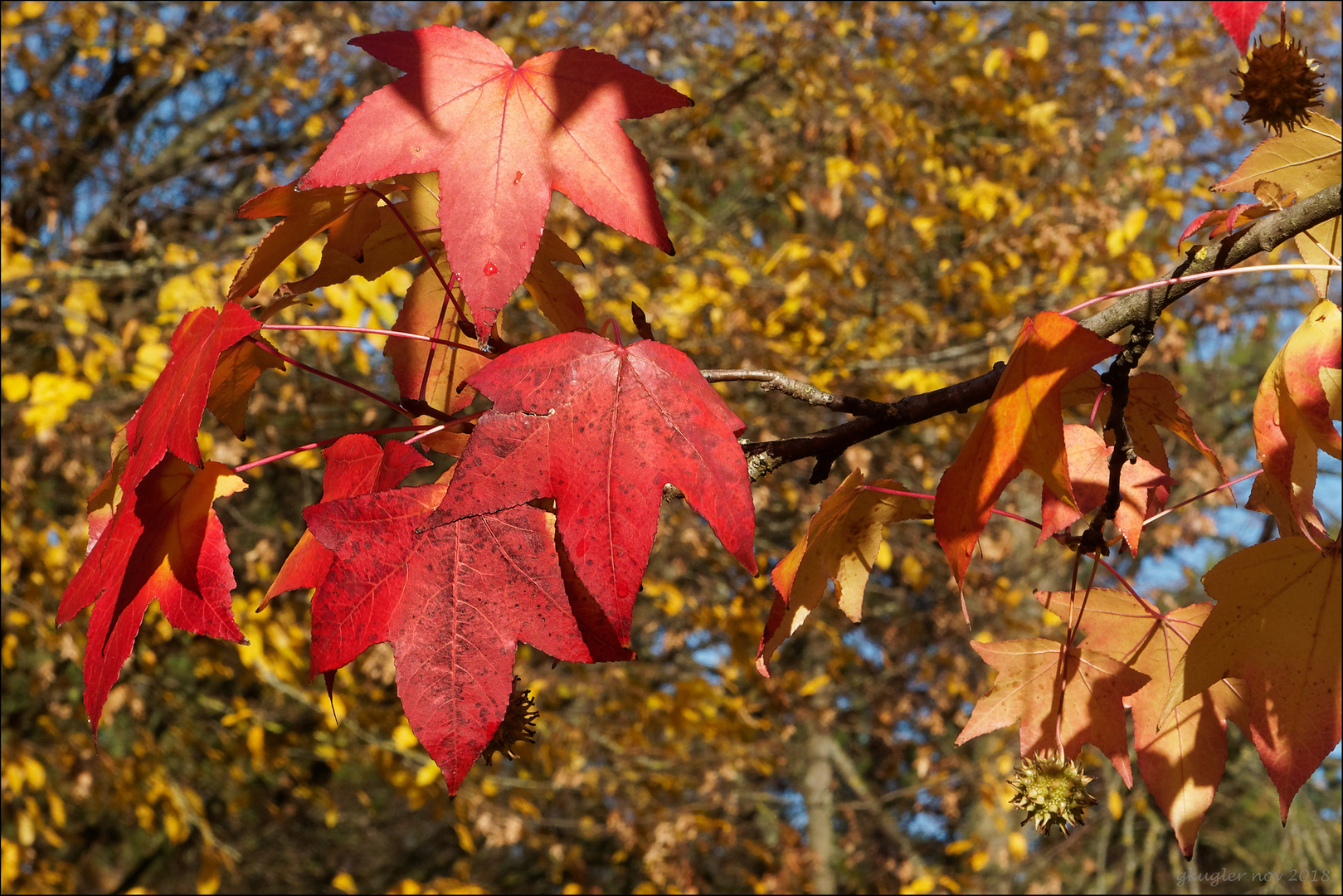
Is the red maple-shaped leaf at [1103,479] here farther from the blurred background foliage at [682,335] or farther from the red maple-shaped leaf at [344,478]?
the blurred background foliage at [682,335]

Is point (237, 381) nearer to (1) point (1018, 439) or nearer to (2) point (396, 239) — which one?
(2) point (396, 239)

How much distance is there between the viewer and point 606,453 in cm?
81

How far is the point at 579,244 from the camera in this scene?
4.77m

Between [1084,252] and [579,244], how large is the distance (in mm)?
2501

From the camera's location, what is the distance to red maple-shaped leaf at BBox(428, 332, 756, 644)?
0.77 metres

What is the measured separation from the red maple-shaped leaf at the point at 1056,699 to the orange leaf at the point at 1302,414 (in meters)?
0.34

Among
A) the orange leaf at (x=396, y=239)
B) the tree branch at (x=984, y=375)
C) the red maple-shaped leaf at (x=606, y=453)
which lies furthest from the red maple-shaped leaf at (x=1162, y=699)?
the orange leaf at (x=396, y=239)

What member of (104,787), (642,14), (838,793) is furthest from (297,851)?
(642,14)

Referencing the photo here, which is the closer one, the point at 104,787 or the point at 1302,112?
the point at 1302,112

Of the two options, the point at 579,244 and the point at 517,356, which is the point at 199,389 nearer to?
the point at 517,356

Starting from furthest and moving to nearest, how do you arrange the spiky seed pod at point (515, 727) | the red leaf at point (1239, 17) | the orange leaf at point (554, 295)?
the orange leaf at point (554, 295) → the spiky seed pod at point (515, 727) → the red leaf at point (1239, 17)

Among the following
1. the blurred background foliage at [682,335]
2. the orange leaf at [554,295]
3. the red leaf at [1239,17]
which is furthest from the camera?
the blurred background foliage at [682,335]

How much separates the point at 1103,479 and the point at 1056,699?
26 centimetres

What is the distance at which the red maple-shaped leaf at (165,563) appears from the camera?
0.92m
